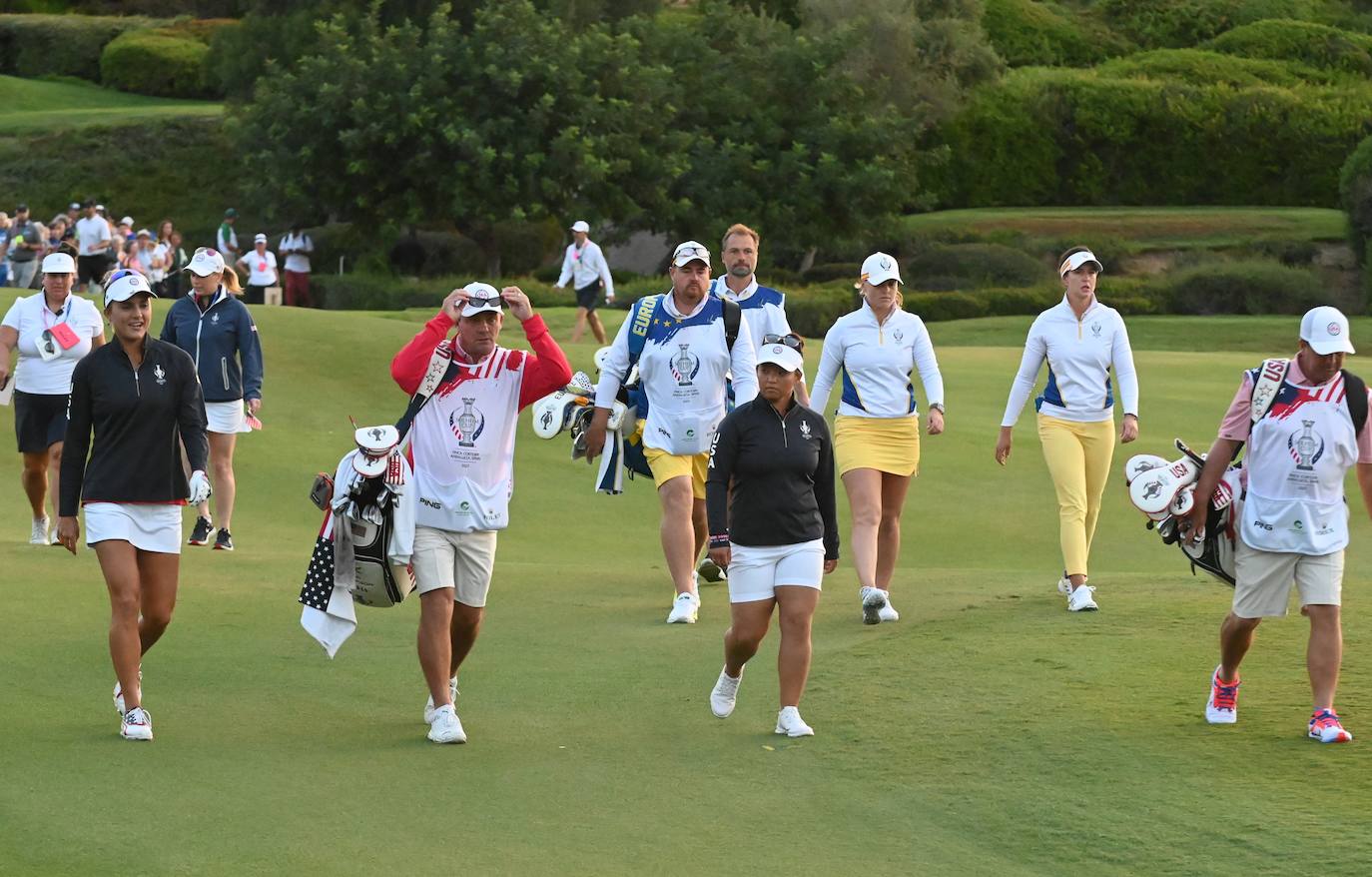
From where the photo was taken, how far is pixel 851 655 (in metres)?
10.5

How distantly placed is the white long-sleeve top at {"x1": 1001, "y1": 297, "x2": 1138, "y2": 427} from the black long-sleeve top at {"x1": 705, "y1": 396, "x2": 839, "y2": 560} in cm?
366

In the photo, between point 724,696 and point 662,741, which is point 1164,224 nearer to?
point 724,696

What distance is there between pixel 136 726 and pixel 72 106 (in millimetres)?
61265

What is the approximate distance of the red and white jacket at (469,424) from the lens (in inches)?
339

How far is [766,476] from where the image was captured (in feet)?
28.1

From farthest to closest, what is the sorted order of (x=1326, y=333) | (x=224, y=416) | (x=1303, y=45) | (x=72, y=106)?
1. (x=1303, y=45)
2. (x=72, y=106)
3. (x=224, y=416)
4. (x=1326, y=333)

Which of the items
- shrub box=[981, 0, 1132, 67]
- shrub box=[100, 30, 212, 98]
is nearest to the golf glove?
shrub box=[100, 30, 212, 98]

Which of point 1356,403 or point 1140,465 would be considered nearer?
point 1356,403

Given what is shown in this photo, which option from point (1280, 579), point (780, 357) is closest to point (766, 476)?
point (780, 357)

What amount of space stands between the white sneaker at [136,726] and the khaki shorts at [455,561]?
134 centimetres

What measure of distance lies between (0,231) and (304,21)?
780 inches

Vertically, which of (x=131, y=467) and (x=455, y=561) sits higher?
(x=131, y=467)

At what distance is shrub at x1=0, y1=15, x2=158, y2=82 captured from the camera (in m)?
70.2

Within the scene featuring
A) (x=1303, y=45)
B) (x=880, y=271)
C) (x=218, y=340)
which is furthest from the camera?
(x=1303, y=45)
